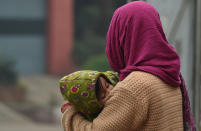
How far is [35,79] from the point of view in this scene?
13109mm

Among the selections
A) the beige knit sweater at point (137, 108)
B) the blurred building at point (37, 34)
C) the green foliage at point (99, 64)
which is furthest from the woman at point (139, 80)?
the blurred building at point (37, 34)

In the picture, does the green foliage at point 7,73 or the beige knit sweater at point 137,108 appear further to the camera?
the green foliage at point 7,73

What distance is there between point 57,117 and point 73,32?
3.10 m

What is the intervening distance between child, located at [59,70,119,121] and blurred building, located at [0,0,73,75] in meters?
11.3

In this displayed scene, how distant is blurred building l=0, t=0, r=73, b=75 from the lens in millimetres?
12922

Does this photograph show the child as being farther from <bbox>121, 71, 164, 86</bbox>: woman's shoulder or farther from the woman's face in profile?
<bbox>121, 71, 164, 86</bbox>: woman's shoulder

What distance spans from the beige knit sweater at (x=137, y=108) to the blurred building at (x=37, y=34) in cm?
1142

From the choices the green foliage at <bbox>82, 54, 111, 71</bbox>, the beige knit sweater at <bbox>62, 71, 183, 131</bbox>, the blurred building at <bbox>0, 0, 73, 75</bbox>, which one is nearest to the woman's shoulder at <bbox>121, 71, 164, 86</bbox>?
the beige knit sweater at <bbox>62, 71, 183, 131</bbox>

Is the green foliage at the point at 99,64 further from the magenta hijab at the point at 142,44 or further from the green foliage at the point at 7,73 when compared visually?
the magenta hijab at the point at 142,44

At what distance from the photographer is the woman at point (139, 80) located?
→ 1.59 metres

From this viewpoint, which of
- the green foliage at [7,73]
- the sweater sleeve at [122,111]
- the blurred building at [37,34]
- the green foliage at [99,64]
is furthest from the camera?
the blurred building at [37,34]

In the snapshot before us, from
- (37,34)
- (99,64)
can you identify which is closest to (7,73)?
(37,34)

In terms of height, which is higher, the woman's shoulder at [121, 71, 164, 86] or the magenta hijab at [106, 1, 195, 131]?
the magenta hijab at [106, 1, 195, 131]

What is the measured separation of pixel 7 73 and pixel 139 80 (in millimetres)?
10424
